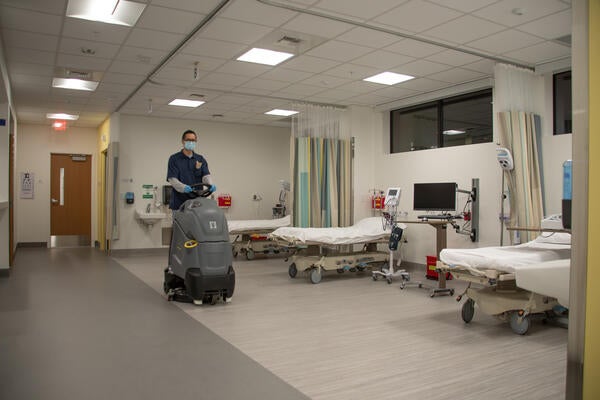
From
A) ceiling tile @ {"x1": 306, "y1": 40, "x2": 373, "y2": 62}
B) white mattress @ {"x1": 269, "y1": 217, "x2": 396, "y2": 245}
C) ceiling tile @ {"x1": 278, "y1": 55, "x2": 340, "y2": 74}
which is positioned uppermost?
ceiling tile @ {"x1": 306, "y1": 40, "x2": 373, "y2": 62}

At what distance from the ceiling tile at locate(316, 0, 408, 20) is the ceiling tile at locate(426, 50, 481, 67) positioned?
1452 mm

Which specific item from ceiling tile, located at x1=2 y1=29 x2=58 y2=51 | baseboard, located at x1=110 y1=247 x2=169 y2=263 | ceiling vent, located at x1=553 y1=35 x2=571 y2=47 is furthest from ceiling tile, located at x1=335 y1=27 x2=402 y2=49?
baseboard, located at x1=110 y1=247 x2=169 y2=263

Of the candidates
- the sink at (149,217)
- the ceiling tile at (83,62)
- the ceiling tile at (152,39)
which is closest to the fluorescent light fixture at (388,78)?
the ceiling tile at (152,39)

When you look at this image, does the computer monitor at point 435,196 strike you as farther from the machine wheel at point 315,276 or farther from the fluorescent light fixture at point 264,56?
the fluorescent light fixture at point 264,56

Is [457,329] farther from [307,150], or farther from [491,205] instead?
[307,150]

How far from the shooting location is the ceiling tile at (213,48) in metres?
5.11

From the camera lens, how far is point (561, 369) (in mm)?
3045

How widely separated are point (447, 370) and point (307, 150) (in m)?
4.66

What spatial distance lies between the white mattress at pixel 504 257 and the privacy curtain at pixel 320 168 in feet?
11.1

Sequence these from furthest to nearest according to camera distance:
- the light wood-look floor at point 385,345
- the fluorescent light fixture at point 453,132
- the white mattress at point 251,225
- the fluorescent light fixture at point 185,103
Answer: the white mattress at point 251,225, the fluorescent light fixture at point 185,103, the fluorescent light fixture at point 453,132, the light wood-look floor at point 385,345

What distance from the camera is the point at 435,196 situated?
667 centimetres

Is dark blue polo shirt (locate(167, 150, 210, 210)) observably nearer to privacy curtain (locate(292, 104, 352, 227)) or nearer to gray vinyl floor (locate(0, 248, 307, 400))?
gray vinyl floor (locate(0, 248, 307, 400))

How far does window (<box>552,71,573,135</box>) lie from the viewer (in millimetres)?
5703

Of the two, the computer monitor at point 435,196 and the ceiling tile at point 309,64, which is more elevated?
the ceiling tile at point 309,64
